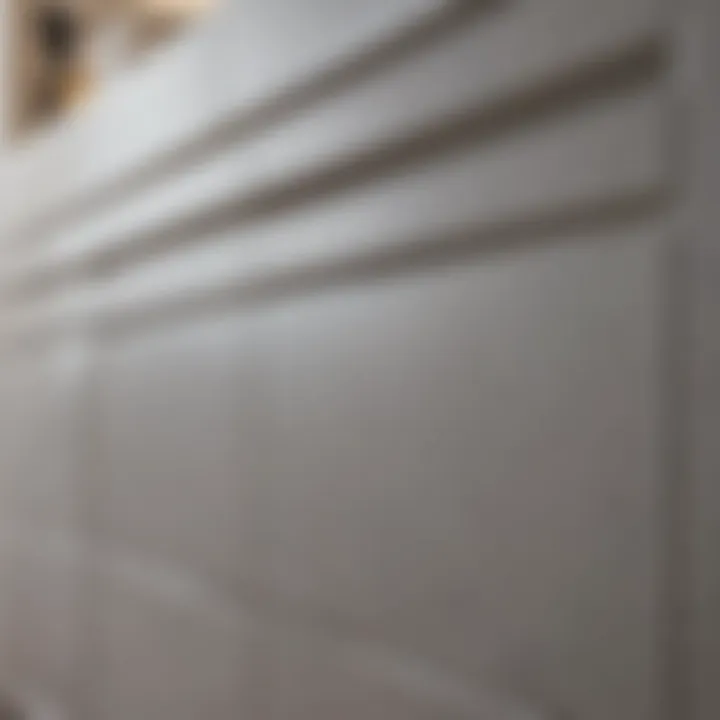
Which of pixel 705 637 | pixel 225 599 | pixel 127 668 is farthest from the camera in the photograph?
pixel 127 668

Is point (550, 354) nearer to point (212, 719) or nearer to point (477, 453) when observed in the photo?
point (477, 453)

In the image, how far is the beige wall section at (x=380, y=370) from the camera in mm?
412

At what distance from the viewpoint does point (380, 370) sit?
0.56 meters

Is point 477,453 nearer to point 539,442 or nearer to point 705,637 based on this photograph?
point 539,442

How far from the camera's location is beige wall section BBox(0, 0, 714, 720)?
0.41m

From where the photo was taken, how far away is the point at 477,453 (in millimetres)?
485

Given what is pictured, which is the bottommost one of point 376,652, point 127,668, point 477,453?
point 127,668

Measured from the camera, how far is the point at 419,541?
0.53m

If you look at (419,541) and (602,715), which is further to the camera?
(419,541)

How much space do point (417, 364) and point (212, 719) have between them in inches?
12.8

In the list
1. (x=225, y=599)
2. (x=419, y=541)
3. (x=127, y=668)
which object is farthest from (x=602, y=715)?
(x=127, y=668)

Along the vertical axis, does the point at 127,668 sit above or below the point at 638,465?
below

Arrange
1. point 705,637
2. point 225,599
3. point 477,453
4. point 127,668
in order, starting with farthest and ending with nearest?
point 127,668 < point 225,599 < point 477,453 < point 705,637

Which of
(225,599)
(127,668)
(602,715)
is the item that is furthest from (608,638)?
(127,668)
